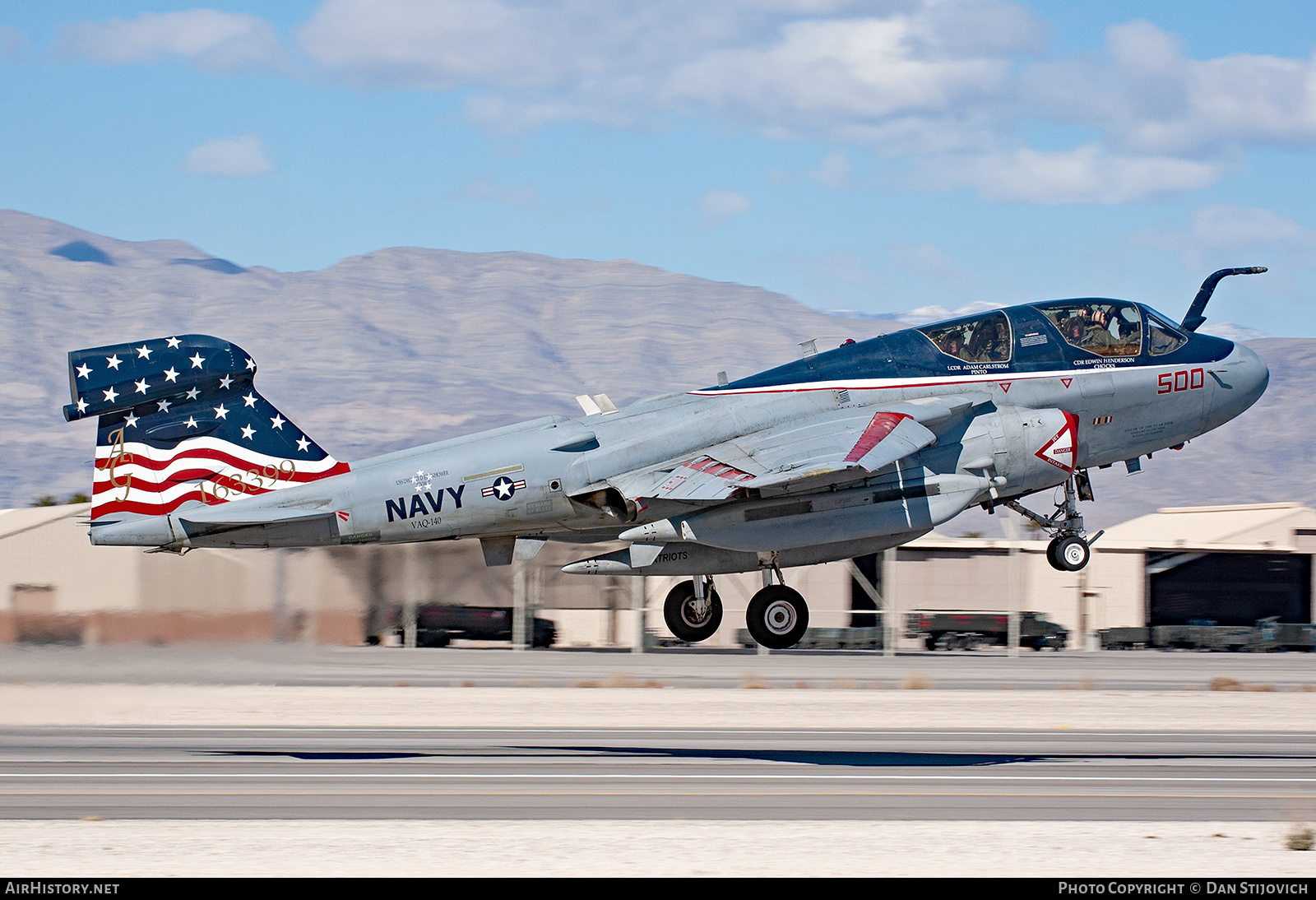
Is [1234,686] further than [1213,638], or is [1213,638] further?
[1213,638]

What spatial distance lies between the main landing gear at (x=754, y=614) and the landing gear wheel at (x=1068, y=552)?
3.84 metres

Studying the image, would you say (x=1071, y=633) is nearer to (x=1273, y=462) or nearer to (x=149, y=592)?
(x=149, y=592)

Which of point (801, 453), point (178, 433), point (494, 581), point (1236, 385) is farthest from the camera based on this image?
point (494, 581)

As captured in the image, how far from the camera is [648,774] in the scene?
2234 cm

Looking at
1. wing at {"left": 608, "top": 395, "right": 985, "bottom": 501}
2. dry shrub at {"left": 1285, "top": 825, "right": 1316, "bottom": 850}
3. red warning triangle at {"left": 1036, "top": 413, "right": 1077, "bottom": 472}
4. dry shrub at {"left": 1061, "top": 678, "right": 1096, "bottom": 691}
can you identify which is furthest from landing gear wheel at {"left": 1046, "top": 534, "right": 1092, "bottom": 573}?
dry shrub at {"left": 1061, "top": 678, "right": 1096, "bottom": 691}

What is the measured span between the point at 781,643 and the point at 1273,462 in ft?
638

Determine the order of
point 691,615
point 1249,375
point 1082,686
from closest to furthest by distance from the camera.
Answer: point 691,615, point 1249,375, point 1082,686

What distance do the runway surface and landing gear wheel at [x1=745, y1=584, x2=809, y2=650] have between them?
2103mm

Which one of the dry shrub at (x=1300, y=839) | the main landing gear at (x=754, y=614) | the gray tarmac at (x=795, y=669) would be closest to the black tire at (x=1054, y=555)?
the main landing gear at (x=754, y=614)

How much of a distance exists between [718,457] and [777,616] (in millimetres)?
2654

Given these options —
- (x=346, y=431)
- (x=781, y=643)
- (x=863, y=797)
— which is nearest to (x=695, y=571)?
(x=781, y=643)

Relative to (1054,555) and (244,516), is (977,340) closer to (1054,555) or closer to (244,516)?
(1054,555)

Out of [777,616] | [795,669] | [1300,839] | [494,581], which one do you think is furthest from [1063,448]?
[795,669]

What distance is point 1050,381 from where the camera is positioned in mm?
21781
